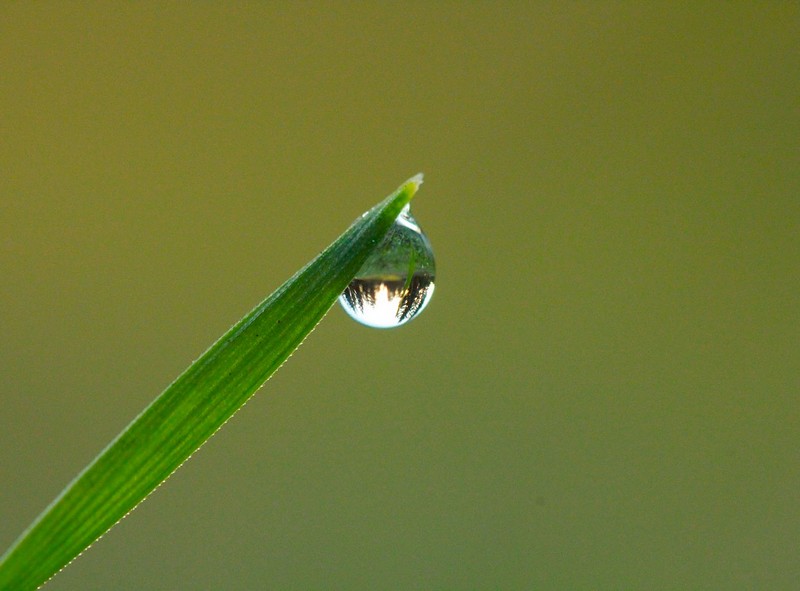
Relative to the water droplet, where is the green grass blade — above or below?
below

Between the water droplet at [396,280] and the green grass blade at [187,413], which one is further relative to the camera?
the water droplet at [396,280]

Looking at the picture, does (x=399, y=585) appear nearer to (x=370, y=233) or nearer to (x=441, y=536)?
(x=441, y=536)

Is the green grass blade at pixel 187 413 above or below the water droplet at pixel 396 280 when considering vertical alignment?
below

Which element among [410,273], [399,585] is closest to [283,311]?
[410,273]

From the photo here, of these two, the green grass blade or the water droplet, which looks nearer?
the green grass blade

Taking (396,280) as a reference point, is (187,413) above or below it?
below

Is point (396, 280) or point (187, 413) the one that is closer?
point (187, 413)
